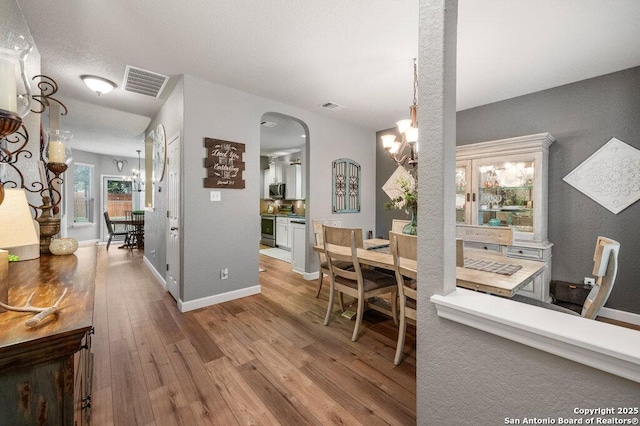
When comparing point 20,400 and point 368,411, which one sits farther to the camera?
point 368,411

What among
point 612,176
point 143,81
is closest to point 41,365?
point 143,81

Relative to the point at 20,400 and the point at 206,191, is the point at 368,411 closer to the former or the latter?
the point at 20,400

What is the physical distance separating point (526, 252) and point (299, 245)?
3.03 meters

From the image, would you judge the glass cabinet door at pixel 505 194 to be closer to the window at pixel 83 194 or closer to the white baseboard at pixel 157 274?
the white baseboard at pixel 157 274

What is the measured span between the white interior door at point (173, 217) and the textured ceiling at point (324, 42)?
79 centimetres

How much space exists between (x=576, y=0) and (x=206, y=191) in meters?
3.47

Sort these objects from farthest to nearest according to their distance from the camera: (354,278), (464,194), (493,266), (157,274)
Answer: (157,274) < (464,194) < (354,278) < (493,266)

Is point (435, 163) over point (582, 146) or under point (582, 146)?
under

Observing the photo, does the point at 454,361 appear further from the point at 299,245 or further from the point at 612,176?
the point at 299,245

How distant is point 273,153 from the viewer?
7.43 m

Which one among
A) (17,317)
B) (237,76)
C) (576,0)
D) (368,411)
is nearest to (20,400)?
(17,317)

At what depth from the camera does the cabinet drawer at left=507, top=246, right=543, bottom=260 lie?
2916 mm

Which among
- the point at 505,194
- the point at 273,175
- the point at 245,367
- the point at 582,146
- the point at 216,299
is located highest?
the point at 273,175

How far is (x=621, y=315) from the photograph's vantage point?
2732 millimetres
